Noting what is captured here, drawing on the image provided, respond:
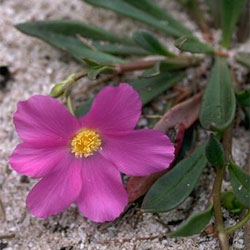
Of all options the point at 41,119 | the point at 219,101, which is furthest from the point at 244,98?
the point at 41,119

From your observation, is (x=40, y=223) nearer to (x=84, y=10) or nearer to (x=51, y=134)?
(x=51, y=134)

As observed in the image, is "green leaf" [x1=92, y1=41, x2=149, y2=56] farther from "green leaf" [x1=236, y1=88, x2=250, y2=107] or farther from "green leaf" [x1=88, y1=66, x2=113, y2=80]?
"green leaf" [x1=236, y1=88, x2=250, y2=107]

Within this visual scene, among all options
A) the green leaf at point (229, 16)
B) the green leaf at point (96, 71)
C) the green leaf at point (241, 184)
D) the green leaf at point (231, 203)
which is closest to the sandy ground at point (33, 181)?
the green leaf at point (231, 203)

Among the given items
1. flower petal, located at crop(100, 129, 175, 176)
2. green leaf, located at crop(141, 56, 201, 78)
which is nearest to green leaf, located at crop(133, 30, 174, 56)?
green leaf, located at crop(141, 56, 201, 78)

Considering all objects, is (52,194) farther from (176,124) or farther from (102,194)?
(176,124)

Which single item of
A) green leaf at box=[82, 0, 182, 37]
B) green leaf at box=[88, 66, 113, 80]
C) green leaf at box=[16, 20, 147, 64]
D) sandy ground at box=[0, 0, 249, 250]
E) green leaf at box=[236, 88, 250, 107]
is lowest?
sandy ground at box=[0, 0, 249, 250]
